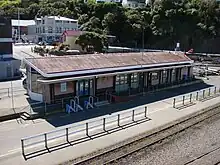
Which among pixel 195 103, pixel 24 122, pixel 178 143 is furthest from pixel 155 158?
pixel 195 103

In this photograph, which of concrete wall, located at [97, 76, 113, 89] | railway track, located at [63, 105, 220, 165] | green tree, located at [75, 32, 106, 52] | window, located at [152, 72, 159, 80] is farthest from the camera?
green tree, located at [75, 32, 106, 52]

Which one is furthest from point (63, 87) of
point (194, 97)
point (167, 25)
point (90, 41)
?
point (167, 25)

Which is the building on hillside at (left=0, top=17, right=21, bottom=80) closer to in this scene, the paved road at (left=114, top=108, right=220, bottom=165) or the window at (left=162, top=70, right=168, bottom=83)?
the window at (left=162, top=70, right=168, bottom=83)

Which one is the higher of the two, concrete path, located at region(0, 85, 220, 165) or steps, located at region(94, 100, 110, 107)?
steps, located at region(94, 100, 110, 107)

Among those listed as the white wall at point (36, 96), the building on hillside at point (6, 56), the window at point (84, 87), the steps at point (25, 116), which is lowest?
the steps at point (25, 116)

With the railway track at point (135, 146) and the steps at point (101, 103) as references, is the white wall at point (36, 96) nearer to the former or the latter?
the steps at point (101, 103)

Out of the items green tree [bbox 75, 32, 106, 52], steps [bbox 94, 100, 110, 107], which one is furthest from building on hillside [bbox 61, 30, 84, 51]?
steps [bbox 94, 100, 110, 107]

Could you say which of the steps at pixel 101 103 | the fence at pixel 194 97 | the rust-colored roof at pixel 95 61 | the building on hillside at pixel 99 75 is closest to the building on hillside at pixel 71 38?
the rust-colored roof at pixel 95 61

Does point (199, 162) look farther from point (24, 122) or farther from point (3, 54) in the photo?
point (3, 54)
